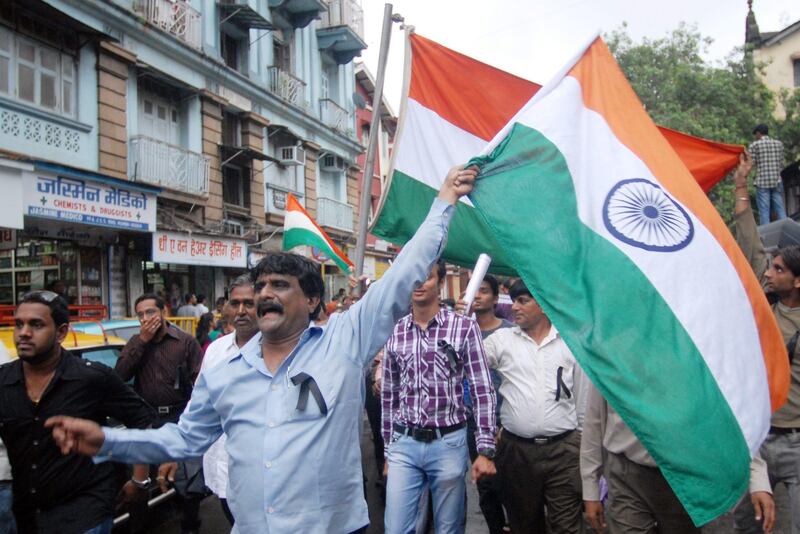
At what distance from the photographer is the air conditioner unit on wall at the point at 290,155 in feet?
66.8

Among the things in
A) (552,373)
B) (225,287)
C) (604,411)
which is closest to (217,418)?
(604,411)

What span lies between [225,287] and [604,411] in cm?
1527

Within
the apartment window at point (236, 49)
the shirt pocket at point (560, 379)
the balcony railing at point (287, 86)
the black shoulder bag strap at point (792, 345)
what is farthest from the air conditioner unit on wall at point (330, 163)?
the black shoulder bag strap at point (792, 345)

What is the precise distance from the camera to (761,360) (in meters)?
2.99

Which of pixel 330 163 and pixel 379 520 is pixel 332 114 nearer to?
pixel 330 163

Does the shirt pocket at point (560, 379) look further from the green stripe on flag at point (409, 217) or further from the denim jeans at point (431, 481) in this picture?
the green stripe on flag at point (409, 217)

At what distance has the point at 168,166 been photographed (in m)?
15.3

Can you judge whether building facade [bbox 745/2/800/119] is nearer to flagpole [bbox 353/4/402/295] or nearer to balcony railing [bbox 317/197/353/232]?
balcony railing [bbox 317/197/353/232]

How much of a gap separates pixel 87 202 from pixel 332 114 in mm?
13225

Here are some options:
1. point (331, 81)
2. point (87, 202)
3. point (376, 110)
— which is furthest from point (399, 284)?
point (331, 81)

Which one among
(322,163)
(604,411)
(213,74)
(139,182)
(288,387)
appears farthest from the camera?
(322,163)

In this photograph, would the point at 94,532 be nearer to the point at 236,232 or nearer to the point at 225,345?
the point at 225,345

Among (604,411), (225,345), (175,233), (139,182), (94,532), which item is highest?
(139,182)

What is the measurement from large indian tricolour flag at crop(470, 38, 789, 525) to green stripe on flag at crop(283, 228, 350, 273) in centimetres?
681
